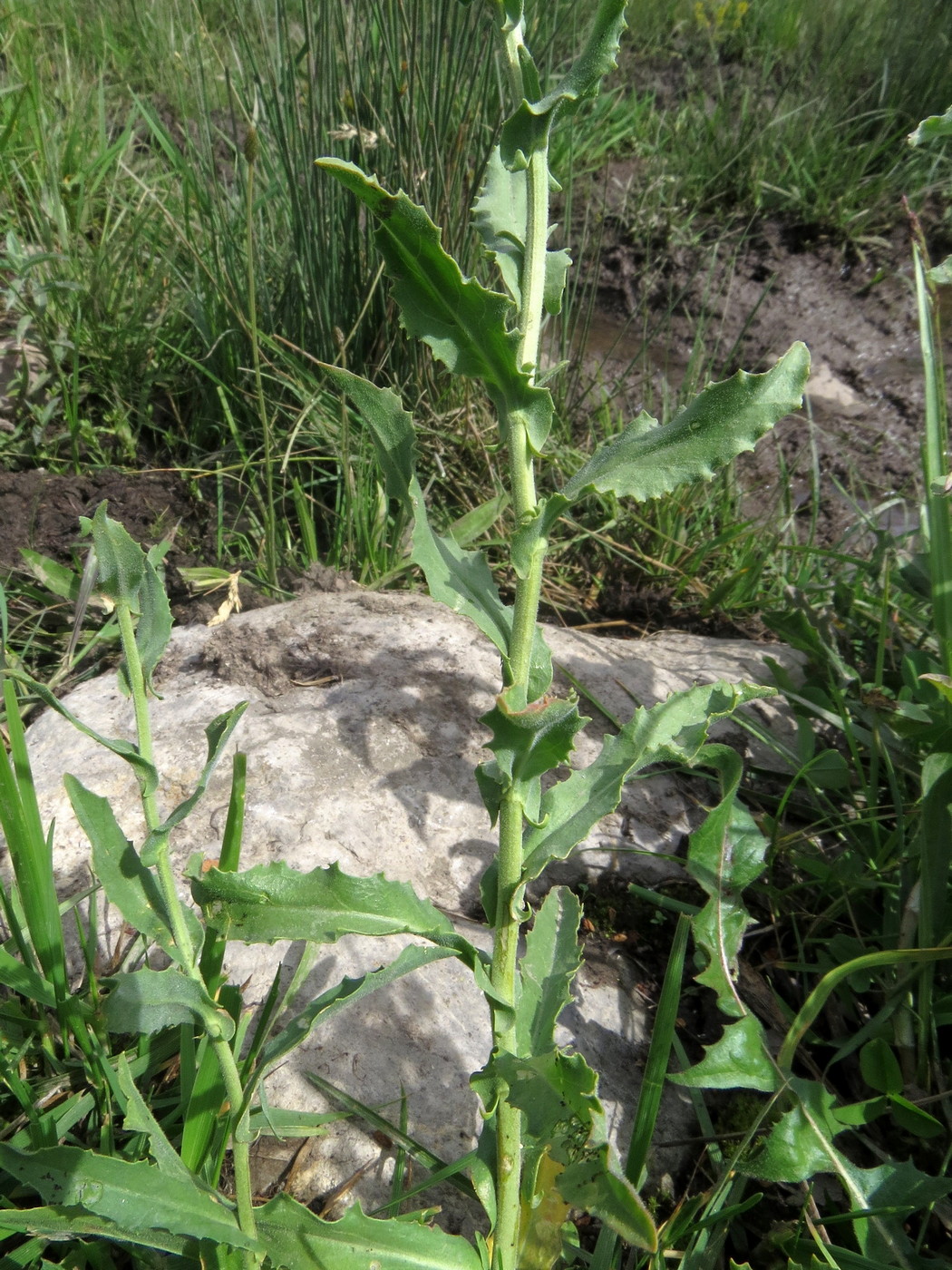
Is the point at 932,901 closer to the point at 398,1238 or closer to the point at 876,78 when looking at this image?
the point at 398,1238

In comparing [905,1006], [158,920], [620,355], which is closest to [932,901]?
[905,1006]

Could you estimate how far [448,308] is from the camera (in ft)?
2.89

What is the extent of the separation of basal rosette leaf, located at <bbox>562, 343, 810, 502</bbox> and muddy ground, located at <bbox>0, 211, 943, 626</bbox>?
198cm

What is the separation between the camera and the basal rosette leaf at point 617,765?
3.06 ft

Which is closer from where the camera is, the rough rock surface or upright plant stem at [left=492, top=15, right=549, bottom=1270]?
upright plant stem at [left=492, top=15, right=549, bottom=1270]

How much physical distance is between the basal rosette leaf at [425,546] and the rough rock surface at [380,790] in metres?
0.54

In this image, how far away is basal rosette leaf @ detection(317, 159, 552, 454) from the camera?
32.5 inches

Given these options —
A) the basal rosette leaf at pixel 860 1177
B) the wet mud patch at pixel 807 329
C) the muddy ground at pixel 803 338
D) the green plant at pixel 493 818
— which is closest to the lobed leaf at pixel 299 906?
the green plant at pixel 493 818

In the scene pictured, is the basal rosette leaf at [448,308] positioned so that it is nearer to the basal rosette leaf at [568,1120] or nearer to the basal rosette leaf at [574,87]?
the basal rosette leaf at [574,87]

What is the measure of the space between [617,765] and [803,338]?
3.91m

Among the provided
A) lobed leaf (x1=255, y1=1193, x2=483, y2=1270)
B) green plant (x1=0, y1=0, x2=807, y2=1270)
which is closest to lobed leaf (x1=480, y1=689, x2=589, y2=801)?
green plant (x1=0, y1=0, x2=807, y2=1270)

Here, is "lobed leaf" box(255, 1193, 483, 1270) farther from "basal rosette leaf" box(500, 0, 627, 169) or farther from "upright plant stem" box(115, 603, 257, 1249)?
"basal rosette leaf" box(500, 0, 627, 169)

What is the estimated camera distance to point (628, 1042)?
133cm

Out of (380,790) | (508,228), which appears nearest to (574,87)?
(508,228)
